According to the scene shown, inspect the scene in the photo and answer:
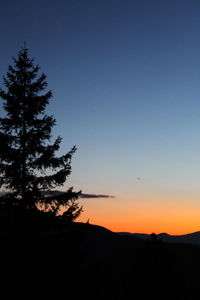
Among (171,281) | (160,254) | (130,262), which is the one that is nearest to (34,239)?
(160,254)

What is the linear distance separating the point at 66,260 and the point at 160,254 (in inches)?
542

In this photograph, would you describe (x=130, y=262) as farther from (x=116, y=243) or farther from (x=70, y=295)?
(x=70, y=295)

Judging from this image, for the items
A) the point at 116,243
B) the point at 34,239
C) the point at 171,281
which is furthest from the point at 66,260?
the point at 116,243

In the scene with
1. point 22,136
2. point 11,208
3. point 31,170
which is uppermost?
point 22,136

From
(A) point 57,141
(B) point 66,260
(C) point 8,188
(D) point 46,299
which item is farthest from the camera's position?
(A) point 57,141

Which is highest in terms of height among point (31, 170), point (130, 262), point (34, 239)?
point (31, 170)

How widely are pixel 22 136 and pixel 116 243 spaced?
9715 centimetres

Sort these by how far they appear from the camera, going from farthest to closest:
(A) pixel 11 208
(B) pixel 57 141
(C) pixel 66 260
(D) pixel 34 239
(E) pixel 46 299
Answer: (B) pixel 57 141 < (A) pixel 11 208 < (D) pixel 34 239 < (C) pixel 66 260 < (E) pixel 46 299

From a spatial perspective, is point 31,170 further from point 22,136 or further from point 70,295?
point 70,295

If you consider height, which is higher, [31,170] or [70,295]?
[31,170]

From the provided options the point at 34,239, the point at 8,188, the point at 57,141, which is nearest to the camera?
the point at 34,239

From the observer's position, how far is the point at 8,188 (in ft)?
55.6

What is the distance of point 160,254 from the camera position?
24812 mm

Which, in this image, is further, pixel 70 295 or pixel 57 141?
pixel 57 141
